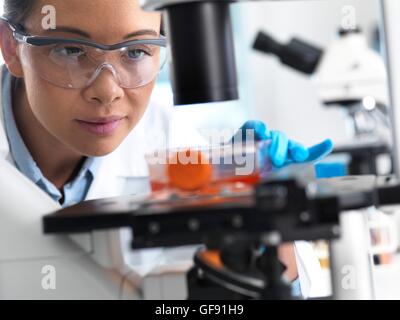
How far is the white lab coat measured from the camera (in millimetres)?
1406

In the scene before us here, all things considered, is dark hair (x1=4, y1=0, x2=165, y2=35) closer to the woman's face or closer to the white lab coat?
the woman's face

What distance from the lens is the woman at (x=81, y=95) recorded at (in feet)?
4.20

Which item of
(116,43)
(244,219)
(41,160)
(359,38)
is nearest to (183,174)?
(244,219)

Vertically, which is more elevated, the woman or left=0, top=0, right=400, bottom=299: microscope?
the woman

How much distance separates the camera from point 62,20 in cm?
130

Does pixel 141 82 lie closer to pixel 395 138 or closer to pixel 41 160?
pixel 41 160

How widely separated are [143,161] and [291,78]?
355cm

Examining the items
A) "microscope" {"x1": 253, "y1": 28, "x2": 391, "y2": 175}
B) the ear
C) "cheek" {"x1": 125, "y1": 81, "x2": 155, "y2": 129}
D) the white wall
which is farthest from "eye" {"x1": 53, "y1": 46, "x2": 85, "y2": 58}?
the white wall

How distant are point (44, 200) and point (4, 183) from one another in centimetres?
6

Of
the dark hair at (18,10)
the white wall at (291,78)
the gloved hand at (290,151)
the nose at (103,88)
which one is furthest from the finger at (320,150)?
the white wall at (291,78)

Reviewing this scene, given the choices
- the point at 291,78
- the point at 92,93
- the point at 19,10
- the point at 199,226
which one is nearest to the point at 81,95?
the point at 92,93

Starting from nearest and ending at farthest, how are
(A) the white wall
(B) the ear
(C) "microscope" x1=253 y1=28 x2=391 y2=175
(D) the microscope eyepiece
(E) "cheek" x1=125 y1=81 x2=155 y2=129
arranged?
(D) the microscope eyepiece
(E) "cheek" x1=125 y1=81 x2=155 y2=129
(B) the ear
(C) "microscope" x1=253 y1=28 x2=391 y2=175
(A) the white wall

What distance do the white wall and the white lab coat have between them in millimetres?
3293
